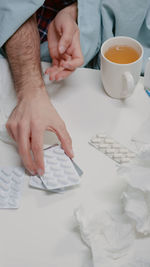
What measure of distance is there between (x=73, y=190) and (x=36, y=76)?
299 millimetres

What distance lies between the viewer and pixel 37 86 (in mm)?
773

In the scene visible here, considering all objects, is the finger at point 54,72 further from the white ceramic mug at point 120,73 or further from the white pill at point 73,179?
the white pill at point 73,179

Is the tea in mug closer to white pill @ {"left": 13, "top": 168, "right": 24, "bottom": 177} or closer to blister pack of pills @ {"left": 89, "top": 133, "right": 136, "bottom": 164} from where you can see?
blister pack of pills @ {"left": 89, "top": 133, "right": 136, "bottom": 164}

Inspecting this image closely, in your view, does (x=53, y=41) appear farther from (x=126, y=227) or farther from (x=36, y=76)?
(x=126, y=227)

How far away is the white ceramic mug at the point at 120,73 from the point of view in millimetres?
707

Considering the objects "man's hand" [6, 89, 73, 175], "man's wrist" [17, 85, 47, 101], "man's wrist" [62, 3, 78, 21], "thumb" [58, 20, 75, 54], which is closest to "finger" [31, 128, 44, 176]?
"man's hand" [6, 89, 73, 175]

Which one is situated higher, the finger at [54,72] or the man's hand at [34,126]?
the finger at [54,72]

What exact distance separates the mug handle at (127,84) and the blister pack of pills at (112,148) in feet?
0.35

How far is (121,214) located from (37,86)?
1.15ft

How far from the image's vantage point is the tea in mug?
29.1 inches

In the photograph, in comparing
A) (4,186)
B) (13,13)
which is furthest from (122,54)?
(4,186)

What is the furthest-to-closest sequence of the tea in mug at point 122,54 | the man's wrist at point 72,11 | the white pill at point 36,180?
1. the man's wrist at point 72,11
2. the tea in mug at point 122,54
3. the white pill at point 36,180

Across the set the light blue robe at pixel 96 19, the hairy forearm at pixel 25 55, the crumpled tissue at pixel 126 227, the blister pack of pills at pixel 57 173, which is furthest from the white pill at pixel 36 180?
the light blue robe at pixel 96 19

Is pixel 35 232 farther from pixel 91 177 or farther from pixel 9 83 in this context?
pixel 9 83
